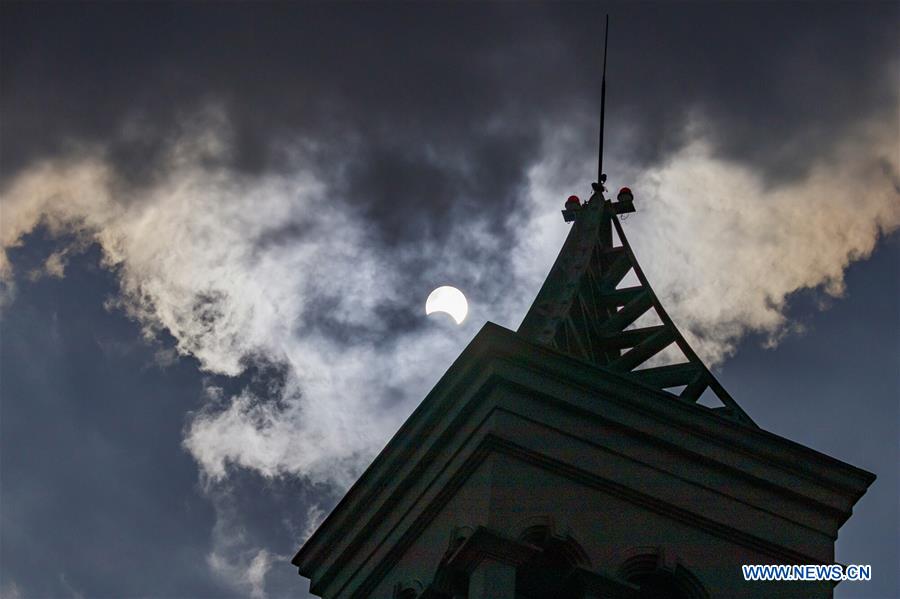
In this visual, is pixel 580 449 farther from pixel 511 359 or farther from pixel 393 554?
pixel 393 554

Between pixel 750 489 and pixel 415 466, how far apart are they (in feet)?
20.7

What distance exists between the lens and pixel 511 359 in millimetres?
32500

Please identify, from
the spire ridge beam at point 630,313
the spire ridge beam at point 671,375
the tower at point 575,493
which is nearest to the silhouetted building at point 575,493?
the tower at point 575,493

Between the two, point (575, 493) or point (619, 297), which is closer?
point (575, 493)

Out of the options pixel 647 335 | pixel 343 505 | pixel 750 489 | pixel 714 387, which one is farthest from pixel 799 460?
pixel 343 505

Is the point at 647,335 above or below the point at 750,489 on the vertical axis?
above

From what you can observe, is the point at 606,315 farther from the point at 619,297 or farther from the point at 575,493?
the point at 575,493

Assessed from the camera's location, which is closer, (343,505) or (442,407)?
(442,407)

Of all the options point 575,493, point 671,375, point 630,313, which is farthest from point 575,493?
point 630,313

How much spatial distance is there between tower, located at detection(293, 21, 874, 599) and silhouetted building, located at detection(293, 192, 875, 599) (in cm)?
3

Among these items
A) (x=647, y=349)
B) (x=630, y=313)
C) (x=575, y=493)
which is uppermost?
(x=630, y=313)

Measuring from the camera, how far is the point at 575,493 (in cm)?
3183

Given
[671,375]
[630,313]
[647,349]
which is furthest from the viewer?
[630,313]

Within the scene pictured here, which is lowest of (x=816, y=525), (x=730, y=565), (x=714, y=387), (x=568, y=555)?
(x=568, y=555)
